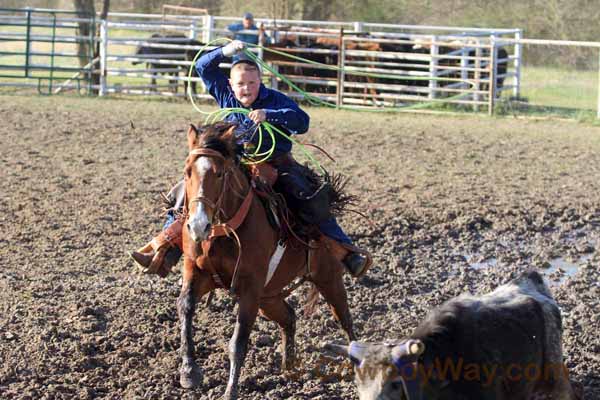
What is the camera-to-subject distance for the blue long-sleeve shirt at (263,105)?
500 cm

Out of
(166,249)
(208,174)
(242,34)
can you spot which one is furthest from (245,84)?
(242,34)

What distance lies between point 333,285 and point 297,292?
118 cm

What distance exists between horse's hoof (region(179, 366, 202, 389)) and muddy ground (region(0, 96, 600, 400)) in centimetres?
24

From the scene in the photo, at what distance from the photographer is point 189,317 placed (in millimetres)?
4531

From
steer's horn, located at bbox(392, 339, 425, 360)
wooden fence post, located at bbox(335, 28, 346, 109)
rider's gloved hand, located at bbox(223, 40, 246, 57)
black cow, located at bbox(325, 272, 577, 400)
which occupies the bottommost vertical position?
black cow, located at bbox(325, 272, 577, 400)

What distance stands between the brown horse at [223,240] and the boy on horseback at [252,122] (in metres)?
0.38

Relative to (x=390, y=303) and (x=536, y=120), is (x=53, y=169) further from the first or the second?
(x=536, y=120)

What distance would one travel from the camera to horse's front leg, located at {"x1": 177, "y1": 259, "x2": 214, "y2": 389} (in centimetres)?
450

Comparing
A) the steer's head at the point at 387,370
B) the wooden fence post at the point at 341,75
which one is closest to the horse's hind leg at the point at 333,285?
the steer's head at the point at 387,370

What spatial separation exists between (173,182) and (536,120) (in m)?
8.17

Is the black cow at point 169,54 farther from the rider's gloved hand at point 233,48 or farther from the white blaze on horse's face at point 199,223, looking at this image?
the white blaze on horse's face at point 199,223

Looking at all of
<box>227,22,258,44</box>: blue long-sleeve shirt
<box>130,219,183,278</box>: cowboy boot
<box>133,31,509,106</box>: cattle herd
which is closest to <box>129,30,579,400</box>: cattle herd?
<box>130,219,183,278</box>: cowboy boot

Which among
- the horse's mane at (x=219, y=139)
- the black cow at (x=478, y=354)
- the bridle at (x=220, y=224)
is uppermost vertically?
the horse's mane at (x=219, y=139)

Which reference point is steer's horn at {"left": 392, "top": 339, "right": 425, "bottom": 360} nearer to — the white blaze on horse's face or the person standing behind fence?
the white blaze on horse's face
